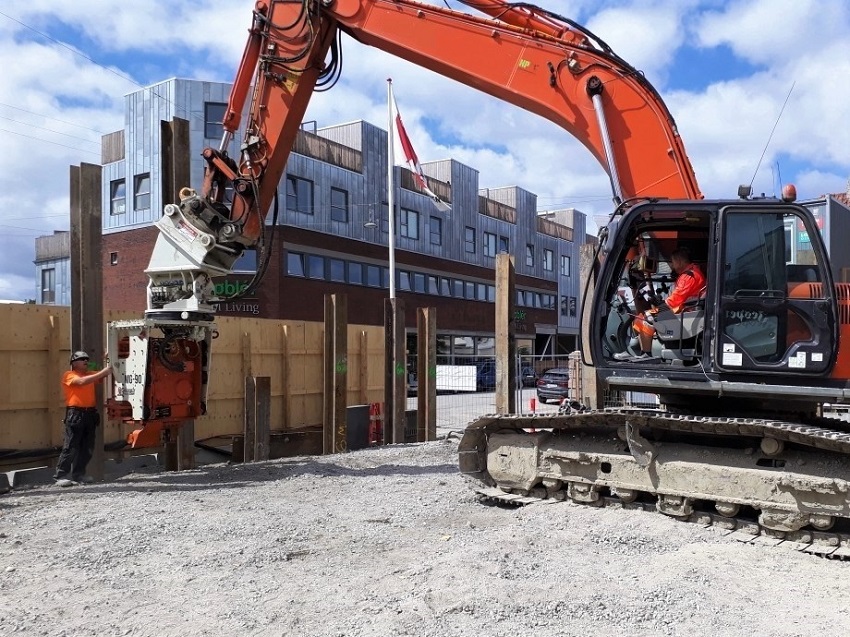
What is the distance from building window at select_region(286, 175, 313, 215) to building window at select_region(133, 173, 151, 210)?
228 inches

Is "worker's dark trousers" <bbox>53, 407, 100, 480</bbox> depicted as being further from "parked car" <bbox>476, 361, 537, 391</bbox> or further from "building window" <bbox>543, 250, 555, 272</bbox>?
"building window" <bbox>543, 250, 555, 272</bbox>

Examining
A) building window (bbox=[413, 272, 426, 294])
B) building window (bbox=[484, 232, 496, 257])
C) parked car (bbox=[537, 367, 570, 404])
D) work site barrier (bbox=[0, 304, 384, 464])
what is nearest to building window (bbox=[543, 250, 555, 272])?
building window (bbox=[484, 232, 496, 257])

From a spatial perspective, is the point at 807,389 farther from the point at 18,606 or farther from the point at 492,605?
the point at 18,606

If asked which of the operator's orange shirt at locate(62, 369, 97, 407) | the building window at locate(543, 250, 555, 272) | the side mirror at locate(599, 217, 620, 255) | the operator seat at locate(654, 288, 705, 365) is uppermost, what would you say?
the building window at locate(543, 250, 555, 272)

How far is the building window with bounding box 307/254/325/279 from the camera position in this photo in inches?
1280

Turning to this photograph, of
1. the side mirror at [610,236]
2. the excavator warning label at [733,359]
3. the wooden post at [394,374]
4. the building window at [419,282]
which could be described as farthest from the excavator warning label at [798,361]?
the building window at [419,282]

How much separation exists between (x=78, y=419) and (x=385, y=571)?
196 inches

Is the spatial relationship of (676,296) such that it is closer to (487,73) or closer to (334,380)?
(487,73)

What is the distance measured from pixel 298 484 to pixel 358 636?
4.43 metres

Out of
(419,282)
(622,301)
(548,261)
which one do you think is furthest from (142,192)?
(548,261)

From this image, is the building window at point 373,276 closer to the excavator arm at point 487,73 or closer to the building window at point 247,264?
the building window at point 247,264

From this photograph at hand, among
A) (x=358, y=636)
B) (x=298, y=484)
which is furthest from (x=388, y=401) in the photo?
(x=358, y=636)

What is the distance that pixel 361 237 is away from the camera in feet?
115

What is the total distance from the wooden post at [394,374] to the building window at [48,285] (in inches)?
1361
